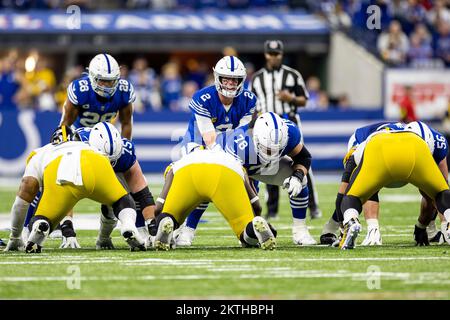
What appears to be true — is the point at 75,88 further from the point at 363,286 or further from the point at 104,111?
the point at 363,286

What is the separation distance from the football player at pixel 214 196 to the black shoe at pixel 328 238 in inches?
38.7

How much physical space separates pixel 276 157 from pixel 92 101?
7.73 ft

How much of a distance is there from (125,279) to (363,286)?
1585mm

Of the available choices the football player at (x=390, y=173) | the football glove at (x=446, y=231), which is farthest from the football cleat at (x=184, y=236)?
the football glove at (x=446, y=231)

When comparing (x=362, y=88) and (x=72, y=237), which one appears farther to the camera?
(x=362, y=88)

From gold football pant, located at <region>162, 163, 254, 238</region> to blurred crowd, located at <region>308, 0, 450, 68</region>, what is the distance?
14.8 metres

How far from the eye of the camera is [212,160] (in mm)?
8570

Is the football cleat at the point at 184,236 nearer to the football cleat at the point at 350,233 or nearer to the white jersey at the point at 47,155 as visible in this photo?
the white jersey at the point at 47,155

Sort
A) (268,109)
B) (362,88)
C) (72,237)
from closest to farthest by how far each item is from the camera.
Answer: (72,237)
(268,109)
(362,88)

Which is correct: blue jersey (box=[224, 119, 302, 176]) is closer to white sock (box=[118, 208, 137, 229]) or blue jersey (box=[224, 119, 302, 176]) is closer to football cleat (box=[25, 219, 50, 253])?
white sock (box=[118, 208, 137, 229])

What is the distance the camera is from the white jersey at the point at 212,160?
8.56m

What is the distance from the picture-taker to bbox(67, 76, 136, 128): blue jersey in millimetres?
10547

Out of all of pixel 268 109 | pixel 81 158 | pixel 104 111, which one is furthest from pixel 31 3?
pixel 81 158
